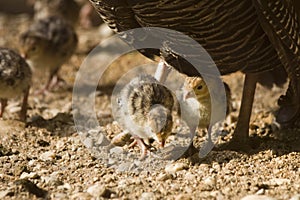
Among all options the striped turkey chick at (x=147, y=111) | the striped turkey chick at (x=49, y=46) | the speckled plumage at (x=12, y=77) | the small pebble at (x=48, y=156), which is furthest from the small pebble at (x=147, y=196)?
the striped turkey chick at (x=49, y=46)

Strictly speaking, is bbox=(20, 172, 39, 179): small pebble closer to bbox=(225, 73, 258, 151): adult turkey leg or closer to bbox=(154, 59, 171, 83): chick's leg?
bbox=(225, 73, 258, 151): adult turkey leg

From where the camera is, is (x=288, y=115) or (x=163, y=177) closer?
(x=163, y=177)

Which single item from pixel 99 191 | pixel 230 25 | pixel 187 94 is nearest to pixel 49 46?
pixel 187 94

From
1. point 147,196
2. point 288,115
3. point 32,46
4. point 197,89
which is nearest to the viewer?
point 147,196

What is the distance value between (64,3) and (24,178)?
4600mm

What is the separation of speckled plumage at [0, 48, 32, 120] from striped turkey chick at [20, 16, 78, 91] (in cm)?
121

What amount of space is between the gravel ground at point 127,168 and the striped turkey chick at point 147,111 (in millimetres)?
148

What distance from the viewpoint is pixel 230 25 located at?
3820mm

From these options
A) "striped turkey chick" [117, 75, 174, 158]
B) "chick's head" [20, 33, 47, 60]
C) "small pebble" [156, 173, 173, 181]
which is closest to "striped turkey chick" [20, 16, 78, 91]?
"chick's head" [20, 33, 47, 60]

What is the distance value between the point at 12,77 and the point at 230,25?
1.94 metres

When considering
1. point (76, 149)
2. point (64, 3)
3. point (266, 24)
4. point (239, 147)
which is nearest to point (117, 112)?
point (76, 149)

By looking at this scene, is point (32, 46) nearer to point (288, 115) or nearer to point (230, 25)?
point (288, 115)

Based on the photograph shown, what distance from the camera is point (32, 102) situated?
605cm

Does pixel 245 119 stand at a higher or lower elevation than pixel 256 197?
higher
